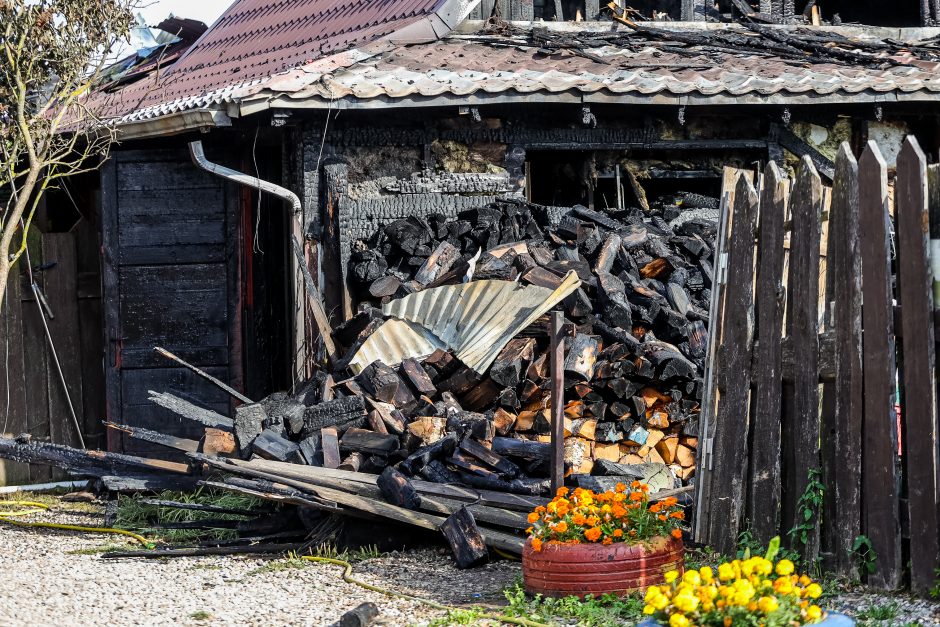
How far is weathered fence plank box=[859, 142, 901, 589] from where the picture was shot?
481cm

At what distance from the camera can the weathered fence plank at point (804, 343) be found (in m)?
5.19

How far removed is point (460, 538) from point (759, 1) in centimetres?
772

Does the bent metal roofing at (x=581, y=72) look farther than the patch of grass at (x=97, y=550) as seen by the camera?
Yes

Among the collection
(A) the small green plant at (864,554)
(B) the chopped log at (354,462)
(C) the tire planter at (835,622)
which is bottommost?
(B) the chopped log at (354,462)

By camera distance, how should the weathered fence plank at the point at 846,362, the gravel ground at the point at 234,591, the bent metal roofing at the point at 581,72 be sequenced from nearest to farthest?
the weathered fence plank at the point at 846,362, the gravel ground at the point at 234,591, the bent metal roofing at the point at 581,72

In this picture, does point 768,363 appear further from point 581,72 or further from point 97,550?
point 581,72

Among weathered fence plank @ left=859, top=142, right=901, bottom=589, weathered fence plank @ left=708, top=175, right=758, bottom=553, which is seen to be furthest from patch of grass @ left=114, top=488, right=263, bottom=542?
weathered fence plank @ left=859, top=142, right=901, bottom=589

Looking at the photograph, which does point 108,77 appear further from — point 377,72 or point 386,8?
point 377,72

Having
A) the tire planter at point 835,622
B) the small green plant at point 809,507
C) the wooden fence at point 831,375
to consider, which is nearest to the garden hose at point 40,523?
the wooden fence at point 831,375

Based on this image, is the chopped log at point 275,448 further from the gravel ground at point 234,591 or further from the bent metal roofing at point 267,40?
the bent metal roofing at point 267,40

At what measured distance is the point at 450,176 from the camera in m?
9.88

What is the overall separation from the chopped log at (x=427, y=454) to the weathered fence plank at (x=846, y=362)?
2909 mm

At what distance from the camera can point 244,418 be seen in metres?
8.23

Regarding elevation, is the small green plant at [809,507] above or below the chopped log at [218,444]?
above
